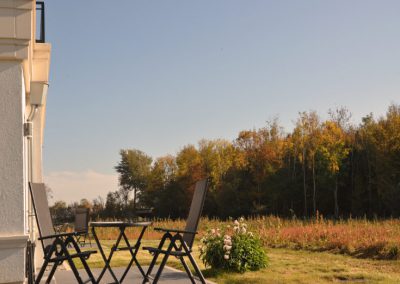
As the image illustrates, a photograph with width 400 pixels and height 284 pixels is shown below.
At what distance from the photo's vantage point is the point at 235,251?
696cm

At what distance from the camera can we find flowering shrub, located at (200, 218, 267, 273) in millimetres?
6895

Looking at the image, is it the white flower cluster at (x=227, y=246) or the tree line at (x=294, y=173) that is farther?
the tree line at (x=294, y=173)

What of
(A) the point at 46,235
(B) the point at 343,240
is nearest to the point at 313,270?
(B) the point at 343,240

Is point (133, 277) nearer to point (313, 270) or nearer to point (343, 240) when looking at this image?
point (313, 270)

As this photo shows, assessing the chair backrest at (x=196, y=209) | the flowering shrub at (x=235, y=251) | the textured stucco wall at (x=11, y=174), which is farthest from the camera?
the flowering shrub at (x=235, y=251)

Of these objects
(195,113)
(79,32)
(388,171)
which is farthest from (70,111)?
(388,171)

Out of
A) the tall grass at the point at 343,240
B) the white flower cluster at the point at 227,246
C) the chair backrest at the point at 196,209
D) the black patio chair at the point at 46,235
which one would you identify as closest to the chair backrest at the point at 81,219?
the tall grass at the point at 343,240

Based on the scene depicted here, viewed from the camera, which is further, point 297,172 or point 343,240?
point 297,172

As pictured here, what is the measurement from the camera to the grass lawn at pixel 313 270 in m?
6.27

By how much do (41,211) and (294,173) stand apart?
27.7 m

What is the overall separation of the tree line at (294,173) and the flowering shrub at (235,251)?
15148mm

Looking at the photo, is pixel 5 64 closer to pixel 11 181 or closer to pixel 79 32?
pixel 11 181

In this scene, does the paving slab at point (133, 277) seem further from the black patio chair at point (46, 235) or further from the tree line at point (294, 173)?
the tree line at point (294, 173)

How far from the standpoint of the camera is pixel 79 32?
11500mm
